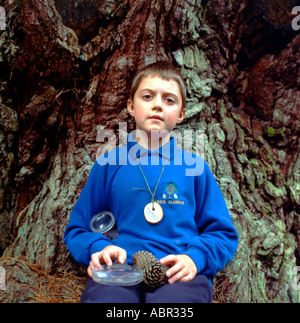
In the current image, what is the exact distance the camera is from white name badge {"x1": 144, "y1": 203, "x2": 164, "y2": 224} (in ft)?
4.86

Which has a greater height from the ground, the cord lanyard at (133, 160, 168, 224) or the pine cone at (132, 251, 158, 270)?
the cord lanyard at (133, 160, 168, 224)

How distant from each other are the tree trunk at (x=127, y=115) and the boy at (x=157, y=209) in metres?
0.37

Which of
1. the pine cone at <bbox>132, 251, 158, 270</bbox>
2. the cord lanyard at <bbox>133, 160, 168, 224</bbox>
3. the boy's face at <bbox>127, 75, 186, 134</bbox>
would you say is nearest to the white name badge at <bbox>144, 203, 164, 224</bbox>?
the cord lanyard at <bbox>133, 160, 168, 224</bbox>

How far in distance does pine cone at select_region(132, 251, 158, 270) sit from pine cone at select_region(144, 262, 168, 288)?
0.09ft

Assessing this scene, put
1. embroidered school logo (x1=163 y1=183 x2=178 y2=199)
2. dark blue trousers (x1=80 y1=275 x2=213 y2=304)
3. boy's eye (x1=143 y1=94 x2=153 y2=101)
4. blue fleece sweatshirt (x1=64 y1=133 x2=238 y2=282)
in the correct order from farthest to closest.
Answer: boy's eye (x1=143 y1=94 x2=153 y2=101) → embroidered school logo (x1=163 y1=183 x2=178 y2=199) → blue fleece sweatshirt (x1=64 y1=133 x2=238 y2=282) → dark blue trousers (x1=80 y1=275 x2=213 y2=304)

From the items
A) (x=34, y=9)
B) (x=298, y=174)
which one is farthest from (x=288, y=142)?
(x=34, y=9)

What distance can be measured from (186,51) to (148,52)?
14.5 inches

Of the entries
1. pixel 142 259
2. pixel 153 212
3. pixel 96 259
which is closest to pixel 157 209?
pixel 153 212

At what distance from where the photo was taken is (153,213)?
4.90 ft

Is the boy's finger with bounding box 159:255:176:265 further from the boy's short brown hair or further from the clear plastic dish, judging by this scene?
the boy's short brown hair

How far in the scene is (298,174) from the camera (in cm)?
234

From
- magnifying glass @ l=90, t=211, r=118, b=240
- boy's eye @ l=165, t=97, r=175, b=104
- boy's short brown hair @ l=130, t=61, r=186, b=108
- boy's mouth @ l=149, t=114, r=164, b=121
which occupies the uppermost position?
boy's short brown hair @ l=130, t=61, r=186, b=108

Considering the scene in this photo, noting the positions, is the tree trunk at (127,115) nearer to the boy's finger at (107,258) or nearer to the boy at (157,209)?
the boy at (157,209)
